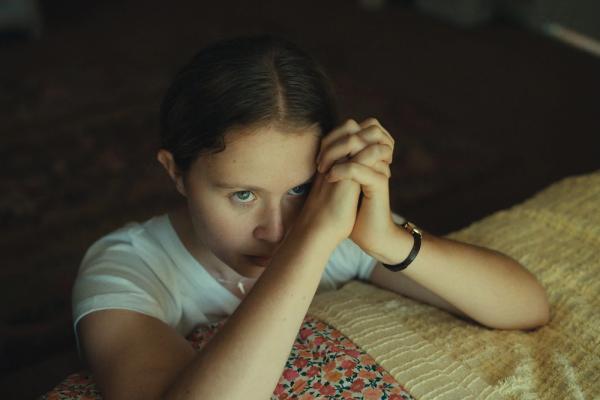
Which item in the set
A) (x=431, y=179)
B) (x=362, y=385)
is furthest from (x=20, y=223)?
(x=362, y=385)

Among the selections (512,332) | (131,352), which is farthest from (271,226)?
(512,332)

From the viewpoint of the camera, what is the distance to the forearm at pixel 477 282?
115cm

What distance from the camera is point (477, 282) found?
3.85 ft

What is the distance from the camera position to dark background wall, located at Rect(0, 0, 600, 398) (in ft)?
8.02

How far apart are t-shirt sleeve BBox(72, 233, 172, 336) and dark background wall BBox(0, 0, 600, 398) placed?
68 centimetres

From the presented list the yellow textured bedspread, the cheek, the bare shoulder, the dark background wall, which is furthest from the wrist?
the dark background wall

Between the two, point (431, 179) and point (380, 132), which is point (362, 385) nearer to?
point (380, 132)

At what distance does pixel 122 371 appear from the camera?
103 centimetres

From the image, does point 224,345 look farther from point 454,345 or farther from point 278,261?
point 454,345

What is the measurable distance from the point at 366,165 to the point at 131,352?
462mm

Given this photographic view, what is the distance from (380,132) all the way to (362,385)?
0.38m

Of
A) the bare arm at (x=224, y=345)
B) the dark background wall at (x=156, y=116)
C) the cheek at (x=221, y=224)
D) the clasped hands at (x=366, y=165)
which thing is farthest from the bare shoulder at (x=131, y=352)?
the dark background wall at (x=156, y=116)

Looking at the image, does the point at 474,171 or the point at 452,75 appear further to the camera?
the point at 452,75

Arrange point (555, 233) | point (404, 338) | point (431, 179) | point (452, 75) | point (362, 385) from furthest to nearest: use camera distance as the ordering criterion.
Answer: point (452, 75) → point (431, 179) → point (555, 233) → point (404, 338) → point (362, 385)
